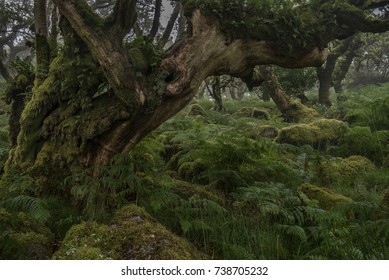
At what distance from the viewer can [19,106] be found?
6.35m

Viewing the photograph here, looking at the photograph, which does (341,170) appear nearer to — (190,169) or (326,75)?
(190,169)

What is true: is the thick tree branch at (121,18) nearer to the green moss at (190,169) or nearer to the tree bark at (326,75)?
the green moss at (190,169)

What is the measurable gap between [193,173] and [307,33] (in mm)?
3069

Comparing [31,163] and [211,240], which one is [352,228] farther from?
[31,163]

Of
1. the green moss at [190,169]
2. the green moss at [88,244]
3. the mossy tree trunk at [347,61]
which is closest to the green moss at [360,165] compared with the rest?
the green moss at [190,169]

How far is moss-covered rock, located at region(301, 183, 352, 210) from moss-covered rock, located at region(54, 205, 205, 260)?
2538mm

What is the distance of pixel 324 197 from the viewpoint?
5305 mm

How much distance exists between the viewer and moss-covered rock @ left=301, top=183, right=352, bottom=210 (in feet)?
16.9

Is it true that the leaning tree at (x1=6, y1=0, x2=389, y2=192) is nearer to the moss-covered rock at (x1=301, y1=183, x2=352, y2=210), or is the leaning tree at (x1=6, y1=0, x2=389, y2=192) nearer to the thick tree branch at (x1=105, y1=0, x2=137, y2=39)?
the thick tree branch at (x1=105, y1=0, x2=137, y2=39)

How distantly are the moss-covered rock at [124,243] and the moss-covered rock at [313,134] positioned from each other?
6289mm

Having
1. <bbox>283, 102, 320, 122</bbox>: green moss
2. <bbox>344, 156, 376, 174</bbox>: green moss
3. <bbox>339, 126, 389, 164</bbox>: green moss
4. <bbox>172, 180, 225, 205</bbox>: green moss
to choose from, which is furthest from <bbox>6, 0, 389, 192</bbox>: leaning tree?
<bbox>283, 102, 320, 122</bbox>: green moss

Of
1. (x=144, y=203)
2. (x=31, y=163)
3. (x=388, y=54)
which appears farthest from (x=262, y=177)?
(x=388, y=54)

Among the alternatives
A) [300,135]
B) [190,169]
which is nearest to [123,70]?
[190,169]

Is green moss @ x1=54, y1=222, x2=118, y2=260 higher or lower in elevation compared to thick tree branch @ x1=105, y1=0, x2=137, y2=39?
lower
